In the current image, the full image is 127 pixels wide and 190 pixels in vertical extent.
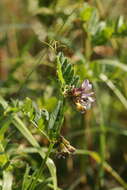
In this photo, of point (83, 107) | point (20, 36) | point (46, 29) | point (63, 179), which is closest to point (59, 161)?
point (63, 179)

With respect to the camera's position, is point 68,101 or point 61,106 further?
point 68,101

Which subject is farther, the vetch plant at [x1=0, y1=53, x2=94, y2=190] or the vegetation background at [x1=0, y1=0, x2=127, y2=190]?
the vegetation background at [x1=0, y1=0, x2=127, y2=190]

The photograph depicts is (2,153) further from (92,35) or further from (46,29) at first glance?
(46,29)

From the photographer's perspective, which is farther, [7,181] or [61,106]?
[7,181]

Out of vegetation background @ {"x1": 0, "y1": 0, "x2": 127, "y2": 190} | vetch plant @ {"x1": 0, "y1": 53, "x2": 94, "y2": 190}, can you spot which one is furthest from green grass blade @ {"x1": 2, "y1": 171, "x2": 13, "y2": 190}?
vetch plant @ {"x1": 0, "y1": 53, "x2": 94, "y2": 190}

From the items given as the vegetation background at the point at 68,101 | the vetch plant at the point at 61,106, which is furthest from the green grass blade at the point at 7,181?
the vetch plant at the point at 61,106

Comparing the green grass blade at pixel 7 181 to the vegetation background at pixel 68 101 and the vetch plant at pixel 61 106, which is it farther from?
the vetch plant at pixel 61 106

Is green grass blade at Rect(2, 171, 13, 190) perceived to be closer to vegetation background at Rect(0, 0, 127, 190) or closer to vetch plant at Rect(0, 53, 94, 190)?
vegetation background at Rect(0, 0, 127, 190)

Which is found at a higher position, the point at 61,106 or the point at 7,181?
the point at 61,106
